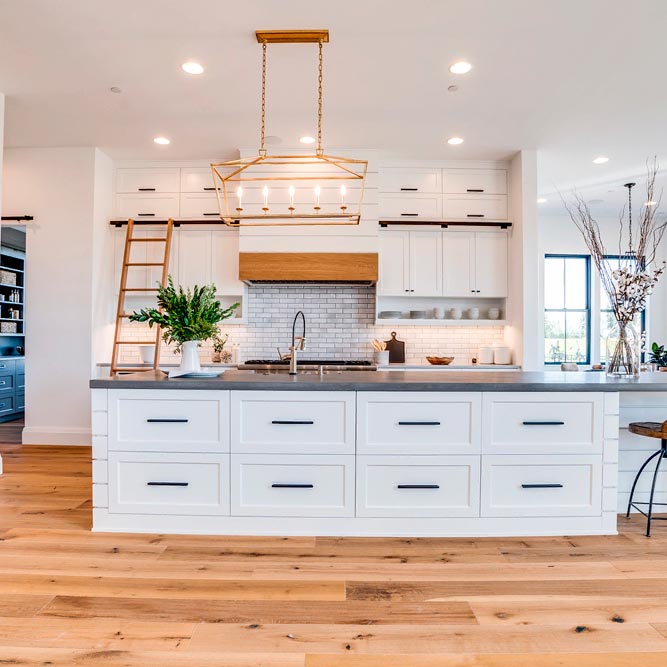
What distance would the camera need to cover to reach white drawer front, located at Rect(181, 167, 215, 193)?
17.6 feet

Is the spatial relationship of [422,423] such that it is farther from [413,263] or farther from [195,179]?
[195,179]

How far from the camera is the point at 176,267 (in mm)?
5301

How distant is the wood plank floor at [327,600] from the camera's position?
68.5 inches

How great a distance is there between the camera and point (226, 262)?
5.28 m

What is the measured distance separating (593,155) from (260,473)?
487 cm

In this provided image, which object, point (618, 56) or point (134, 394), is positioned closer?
point (134, 394)

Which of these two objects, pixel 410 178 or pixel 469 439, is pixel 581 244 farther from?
pixel 469 439

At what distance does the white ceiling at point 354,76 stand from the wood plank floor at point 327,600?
3077mm

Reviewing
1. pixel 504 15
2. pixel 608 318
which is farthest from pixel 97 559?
A: pixel 608 318

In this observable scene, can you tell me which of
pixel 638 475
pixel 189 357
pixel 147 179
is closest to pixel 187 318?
pixel 189 357

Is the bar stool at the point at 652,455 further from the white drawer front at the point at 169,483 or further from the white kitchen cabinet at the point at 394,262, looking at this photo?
the white kitchen cabinet at the point at 394,262

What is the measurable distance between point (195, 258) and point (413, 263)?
2403mm

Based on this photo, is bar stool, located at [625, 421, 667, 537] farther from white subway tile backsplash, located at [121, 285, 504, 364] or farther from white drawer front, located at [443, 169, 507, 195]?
white drawer front, located at [443, 169, 507, 195]

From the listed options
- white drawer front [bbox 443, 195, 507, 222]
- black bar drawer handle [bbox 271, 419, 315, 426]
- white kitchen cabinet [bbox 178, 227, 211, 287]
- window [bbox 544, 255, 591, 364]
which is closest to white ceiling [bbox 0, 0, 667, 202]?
white drawer front [bbox 443, 195, 507, 222]
